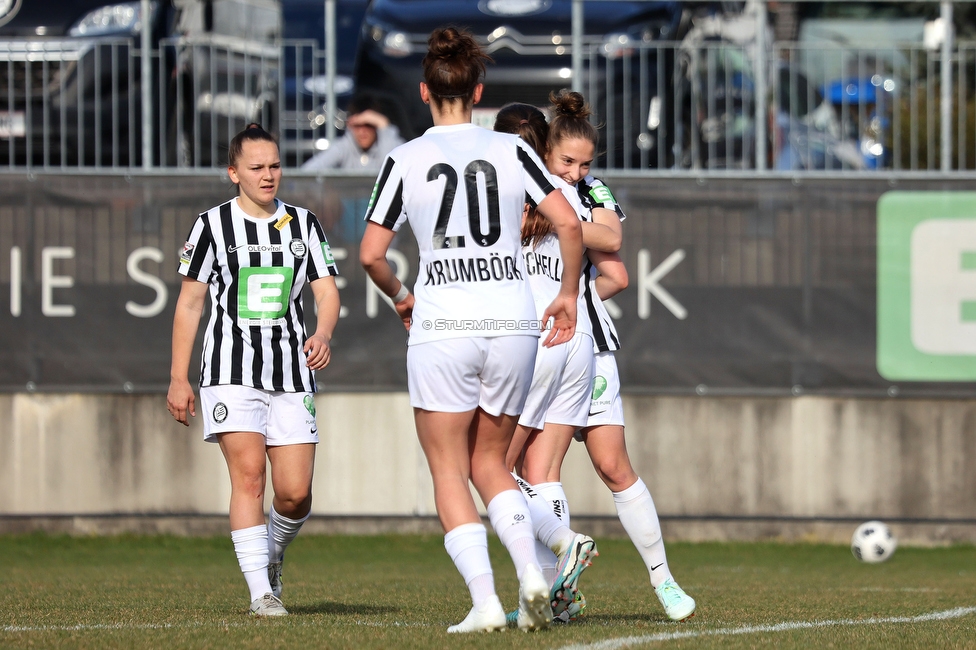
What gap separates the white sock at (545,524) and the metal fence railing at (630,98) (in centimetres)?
597

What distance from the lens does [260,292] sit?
19.7 feet

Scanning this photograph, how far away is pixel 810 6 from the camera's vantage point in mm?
16234

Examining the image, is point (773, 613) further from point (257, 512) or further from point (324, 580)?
point (324, 580)

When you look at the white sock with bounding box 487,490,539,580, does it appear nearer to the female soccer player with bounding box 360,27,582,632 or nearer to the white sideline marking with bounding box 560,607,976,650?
the female soccer player with bounding box 360,27,582,632

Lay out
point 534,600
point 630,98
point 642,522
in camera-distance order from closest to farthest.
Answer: point 534,600 → point 642,522 → point 630,98

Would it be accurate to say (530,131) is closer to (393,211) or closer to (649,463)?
(393,211)

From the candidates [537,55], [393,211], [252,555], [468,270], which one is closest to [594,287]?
[468,270]

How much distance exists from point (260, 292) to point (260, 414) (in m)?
0.52

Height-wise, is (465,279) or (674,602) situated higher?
(465,279)

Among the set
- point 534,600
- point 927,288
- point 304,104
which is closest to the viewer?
point 534,600

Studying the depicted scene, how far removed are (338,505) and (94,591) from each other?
11.5 feet

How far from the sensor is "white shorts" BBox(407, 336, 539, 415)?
15.7ft

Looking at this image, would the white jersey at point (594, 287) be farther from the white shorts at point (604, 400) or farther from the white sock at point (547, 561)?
the white sock at point (547, 561)

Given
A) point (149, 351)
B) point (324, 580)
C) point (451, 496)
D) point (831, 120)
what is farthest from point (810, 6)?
point (451, 496)
